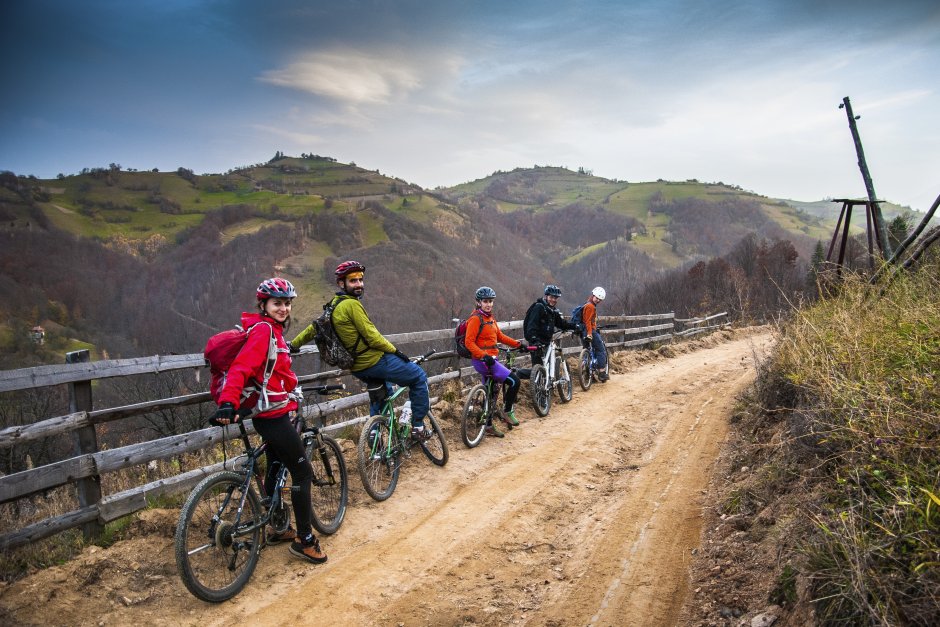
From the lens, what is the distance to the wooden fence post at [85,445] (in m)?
3.87

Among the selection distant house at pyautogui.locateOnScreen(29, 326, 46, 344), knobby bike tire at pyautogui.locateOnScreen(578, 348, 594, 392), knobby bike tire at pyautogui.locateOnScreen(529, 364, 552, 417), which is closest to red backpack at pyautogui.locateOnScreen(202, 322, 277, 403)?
knobby bike tire at pyautogui.locateOnScreen(529, 364, 552, 417)

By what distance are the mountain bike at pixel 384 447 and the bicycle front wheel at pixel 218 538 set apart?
1.30 meters

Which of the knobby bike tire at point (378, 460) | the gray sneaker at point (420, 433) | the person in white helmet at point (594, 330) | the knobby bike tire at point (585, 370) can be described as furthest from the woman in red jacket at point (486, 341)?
the knobby bike tire at point (585, 370)

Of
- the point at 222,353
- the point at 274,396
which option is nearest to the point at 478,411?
the point at 274,396

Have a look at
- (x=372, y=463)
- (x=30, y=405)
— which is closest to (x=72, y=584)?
(x=372, y=463)

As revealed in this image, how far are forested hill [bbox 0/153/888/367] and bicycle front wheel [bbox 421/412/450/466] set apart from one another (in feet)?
182

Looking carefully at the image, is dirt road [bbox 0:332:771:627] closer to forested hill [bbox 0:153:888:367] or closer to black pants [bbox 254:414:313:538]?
black pants [bbox 254:414:313:538]

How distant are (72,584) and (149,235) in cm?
11006

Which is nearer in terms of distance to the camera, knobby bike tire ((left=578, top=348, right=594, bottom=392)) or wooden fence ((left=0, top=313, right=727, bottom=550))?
wooden fence ((left=0, top=313, right=727, bottom=550))

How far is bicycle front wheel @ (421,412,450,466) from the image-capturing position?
588 cm

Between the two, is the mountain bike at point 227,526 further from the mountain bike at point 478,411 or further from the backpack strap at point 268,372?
the mountain bike at point 478,411

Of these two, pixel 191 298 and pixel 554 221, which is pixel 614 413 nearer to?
pixel 191 298

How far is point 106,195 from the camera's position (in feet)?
356

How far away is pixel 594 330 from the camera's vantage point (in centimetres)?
1058
